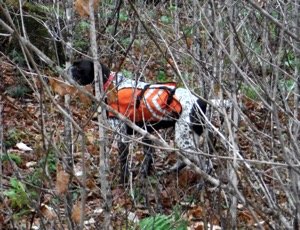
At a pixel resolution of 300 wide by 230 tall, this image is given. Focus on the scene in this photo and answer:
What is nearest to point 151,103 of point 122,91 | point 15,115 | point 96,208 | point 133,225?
point 122,91

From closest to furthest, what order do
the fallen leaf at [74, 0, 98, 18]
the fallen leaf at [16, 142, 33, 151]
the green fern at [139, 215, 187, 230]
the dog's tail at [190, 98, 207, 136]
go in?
the fallen leaf at [74, 0, 98, 18] < the dog's tail at [190, 98, 207, 136] < the green fern at [139, 215, 187, 230] < the fallen leaf at [16, 142, 33, 151]

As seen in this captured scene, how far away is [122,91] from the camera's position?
5.23 meters

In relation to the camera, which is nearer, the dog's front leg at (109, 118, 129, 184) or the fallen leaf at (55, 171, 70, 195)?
the fallen leaf at (55, 171, 70, 195)

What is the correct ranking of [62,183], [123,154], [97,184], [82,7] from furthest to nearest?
[97,184]
[123,154]
[82,7]
[62,183]

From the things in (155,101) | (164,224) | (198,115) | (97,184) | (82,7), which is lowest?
(97,184)

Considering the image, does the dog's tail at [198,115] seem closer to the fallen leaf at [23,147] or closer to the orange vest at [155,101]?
the orange vest at [155,101]

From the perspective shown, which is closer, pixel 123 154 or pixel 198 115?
pixel 198 115

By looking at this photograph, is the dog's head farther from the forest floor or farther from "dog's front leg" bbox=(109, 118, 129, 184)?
"dog's front leg" bbox=(109, 118, 129, 184)

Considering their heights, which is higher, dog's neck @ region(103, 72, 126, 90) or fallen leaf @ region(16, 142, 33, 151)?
dog's neck @ region(103, 72, 126, 90)

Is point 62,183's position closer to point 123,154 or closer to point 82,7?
point 82,7

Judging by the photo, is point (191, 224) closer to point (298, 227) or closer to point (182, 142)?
point (182, 142)

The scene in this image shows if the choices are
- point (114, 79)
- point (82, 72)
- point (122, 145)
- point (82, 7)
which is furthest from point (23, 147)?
point (82, 7)

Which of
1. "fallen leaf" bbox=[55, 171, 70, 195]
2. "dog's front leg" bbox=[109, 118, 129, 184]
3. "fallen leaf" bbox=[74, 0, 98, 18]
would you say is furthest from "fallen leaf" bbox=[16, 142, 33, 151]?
"fallen leaf" bbox=[55, 171, 70, 195]

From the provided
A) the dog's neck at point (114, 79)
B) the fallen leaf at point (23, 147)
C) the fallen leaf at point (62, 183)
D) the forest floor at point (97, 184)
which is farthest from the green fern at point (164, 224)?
the fallen leaf at point (23, 147)
